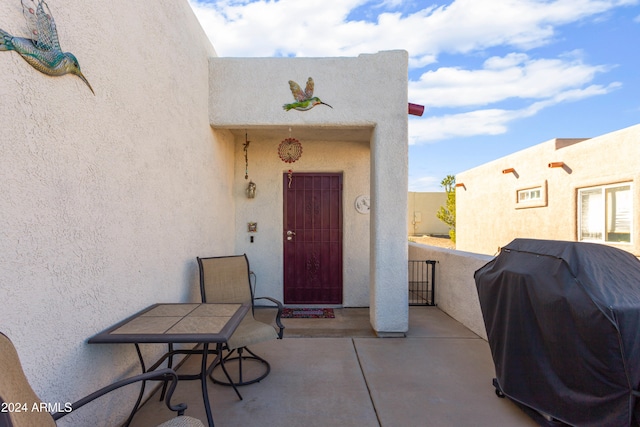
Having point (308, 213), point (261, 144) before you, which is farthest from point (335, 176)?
point (261, 144)

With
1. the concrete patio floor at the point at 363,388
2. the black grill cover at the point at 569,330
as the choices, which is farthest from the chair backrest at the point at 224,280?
the black grill cover at the point at 569,330

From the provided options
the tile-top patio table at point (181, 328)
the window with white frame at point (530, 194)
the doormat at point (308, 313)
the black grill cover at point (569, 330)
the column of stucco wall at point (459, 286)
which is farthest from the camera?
the window with white frame at point (530, 194)

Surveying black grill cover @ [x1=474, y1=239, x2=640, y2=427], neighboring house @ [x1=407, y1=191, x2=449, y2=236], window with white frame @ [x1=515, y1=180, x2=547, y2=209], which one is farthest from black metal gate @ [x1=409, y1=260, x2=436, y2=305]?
neighboring house @ [x1=407, y1=191, x2=449, y2=236]

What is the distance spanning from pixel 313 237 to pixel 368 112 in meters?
2.50

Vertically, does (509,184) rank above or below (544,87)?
below

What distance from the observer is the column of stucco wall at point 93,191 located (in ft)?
4.90

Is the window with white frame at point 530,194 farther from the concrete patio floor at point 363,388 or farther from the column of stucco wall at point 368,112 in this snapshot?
the column of stucco wall at point 368,112

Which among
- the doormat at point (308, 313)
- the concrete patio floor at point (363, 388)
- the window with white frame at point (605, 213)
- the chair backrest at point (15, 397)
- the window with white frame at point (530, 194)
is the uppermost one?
the window with white frame at point (530, 194)

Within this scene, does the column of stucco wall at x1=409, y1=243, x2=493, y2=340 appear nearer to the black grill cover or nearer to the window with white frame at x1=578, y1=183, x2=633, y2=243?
the black grill cover

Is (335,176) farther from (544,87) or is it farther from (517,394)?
(544,87)

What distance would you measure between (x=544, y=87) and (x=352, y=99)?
15596 mm

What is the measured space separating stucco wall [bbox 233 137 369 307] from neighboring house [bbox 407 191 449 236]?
17.0 meters

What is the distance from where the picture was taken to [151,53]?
107 inches

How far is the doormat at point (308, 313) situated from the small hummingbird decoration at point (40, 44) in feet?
14.0
